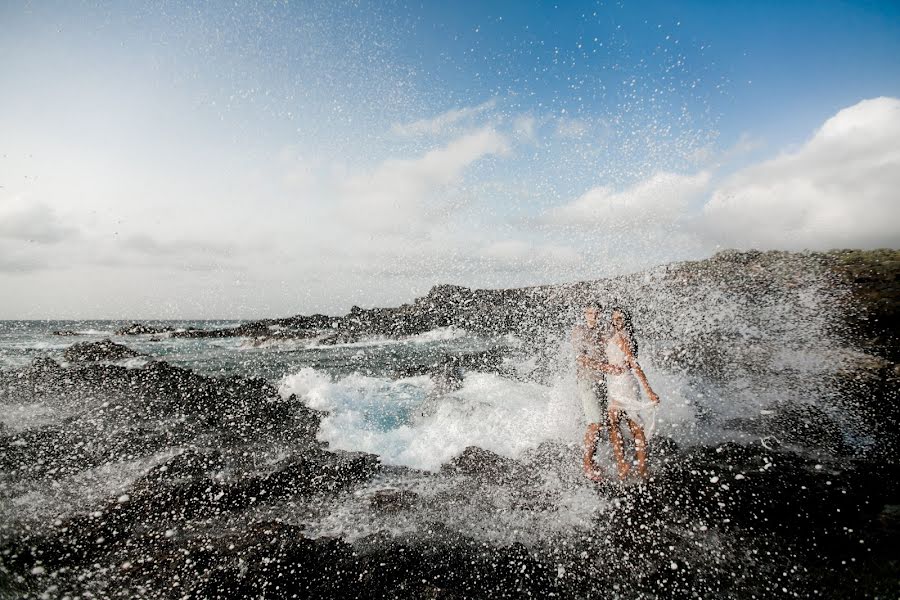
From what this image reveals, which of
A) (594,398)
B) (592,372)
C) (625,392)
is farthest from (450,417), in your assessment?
(625,392)

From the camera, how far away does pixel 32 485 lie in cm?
683

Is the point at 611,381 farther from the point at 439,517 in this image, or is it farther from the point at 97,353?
the point at 97,353

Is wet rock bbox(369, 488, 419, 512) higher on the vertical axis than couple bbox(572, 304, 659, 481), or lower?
lower

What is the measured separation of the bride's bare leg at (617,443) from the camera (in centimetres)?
616

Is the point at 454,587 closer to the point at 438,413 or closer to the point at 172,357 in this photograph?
the point at 438,413

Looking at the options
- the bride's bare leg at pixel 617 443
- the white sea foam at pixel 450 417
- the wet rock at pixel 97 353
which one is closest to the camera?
the bride's bare leg at pixel 617 443

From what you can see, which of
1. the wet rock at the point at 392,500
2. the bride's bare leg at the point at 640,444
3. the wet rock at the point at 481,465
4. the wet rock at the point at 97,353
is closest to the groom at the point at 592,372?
the bride's bare leg at the point at 640,444

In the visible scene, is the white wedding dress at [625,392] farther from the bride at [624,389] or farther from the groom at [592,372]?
the groom at [592,372]

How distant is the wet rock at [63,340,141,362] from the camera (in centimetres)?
2339

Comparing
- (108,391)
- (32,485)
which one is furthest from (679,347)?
(108,391)

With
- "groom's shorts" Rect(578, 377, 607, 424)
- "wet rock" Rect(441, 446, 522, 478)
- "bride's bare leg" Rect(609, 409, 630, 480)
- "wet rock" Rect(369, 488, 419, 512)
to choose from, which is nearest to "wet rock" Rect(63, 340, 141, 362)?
"wet rock" Rect(369, 488, 419, 512)

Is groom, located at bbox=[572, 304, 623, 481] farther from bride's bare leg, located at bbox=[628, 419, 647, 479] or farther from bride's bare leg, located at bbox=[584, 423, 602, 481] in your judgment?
bride's bare leg, located at bbox=[628, 419, 647, 479]

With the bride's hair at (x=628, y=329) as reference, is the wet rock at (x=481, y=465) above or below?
below

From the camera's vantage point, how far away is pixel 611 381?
6.26 m
